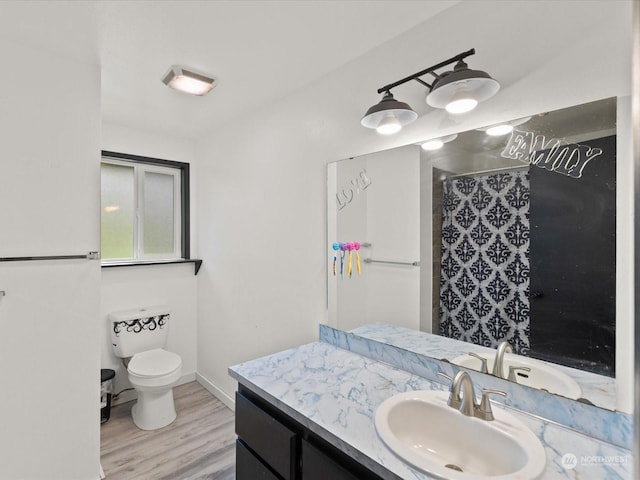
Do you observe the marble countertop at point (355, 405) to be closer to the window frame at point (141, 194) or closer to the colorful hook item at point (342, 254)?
the colorful hook item at point (342, 254)

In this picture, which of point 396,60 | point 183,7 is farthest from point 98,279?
point 396,60

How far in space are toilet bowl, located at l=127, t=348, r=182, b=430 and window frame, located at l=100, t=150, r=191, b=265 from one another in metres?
0.91

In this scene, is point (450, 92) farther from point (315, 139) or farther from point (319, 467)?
point (319, 467)

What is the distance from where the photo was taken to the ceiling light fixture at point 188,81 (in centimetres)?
191

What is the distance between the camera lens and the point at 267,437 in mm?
1299

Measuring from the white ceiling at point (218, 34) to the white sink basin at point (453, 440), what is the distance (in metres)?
1.60

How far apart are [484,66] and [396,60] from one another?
45 centimetres

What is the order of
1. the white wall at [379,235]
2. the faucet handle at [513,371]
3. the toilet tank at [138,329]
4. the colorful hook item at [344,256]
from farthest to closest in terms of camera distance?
the toilet tank at [138,329], the colorful hook item at [344,256], the white wall at [379,235], the faucet handle at [513,371]

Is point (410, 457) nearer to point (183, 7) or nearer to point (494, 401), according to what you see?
point (494, 401)

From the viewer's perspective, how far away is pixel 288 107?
2203 mm

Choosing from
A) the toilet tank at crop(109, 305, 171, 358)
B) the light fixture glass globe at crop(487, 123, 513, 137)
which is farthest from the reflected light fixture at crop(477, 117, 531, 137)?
the toilet tank at crop(109, 305, 171, 358)

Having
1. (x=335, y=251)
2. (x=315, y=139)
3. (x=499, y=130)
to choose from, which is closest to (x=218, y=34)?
(x=315, y=139)

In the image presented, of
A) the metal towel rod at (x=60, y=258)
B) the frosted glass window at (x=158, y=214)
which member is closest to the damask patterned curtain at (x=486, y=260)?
the metal towel rod at (x=60, y=258)

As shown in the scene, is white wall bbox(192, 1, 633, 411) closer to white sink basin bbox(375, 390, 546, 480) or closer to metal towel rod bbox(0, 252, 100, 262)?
white sink basin bbox(375, 390, 546, 480)
